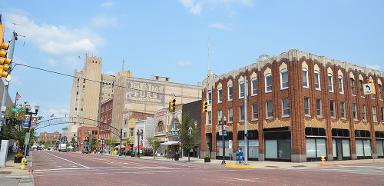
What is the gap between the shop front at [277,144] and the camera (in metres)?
39.5

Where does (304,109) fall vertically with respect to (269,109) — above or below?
below

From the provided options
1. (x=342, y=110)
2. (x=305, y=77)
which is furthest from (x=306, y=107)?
(x=342, y=110)

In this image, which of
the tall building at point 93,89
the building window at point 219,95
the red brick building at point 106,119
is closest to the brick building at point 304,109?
the building window at point 219,95

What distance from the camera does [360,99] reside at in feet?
153

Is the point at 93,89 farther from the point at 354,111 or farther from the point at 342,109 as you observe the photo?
the point at 342,109

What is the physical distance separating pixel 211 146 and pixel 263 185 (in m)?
38.9

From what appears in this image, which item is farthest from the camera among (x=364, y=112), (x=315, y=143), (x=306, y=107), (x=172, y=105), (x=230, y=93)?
(x=230, y=93)

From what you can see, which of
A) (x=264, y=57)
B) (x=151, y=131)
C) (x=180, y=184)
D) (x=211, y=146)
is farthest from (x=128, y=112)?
(x=180, y=184)

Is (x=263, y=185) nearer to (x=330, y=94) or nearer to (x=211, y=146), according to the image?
(x=330, y=94)

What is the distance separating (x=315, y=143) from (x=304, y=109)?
410 centimetres

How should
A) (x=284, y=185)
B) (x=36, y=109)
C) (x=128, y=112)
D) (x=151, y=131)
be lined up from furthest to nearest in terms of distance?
1. (x=128, y=112)
2. (x=151, y=131)
3. (x=36, y=109)
4. (x=284, y=185)

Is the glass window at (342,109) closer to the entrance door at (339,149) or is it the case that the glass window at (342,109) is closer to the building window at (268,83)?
the entrance door at (339,149)

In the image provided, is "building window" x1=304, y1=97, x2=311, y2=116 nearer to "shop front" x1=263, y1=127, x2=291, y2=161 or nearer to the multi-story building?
"shop front" x1=263, y1=127, x2=291, y2=161

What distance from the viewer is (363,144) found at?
45.3 m
